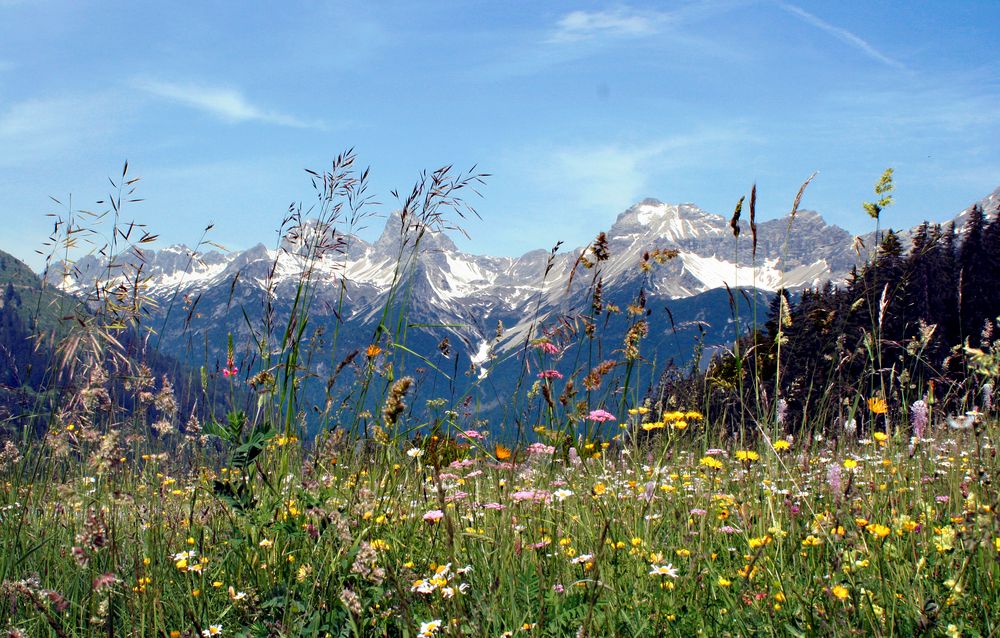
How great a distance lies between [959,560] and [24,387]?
5669 mm

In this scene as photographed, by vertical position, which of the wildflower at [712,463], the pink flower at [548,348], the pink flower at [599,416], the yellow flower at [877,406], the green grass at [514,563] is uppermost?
the pink flower at [548,348]

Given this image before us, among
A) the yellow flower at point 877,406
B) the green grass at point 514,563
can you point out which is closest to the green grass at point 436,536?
the green grass at point 514,563

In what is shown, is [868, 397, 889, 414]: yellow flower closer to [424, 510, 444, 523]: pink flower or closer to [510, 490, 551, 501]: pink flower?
[510, 490, 551, 501]: pink flower

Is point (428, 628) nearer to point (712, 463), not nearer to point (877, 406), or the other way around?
point (712, 463)

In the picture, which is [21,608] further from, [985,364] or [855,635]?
[985,364]

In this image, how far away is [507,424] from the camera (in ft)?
17.5

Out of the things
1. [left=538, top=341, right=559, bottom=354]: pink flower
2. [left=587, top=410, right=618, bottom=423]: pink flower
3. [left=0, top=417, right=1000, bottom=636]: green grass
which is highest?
[left=538, top=341, right=559, bottom=354]: pink flower

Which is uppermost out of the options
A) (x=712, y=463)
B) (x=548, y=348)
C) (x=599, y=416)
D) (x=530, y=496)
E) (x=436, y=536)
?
(x=548, y=348)

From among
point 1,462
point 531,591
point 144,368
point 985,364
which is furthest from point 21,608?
point 985,364

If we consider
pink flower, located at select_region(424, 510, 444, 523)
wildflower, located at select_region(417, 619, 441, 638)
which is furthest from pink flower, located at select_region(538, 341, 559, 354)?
wildflower, located at select_region(417, 619, 441, 638)

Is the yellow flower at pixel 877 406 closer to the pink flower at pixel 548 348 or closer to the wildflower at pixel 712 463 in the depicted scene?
the wildflower at pixel 712 463

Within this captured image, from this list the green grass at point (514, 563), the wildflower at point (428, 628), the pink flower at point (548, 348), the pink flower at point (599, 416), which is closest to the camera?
the wildflower at point (428, 628)

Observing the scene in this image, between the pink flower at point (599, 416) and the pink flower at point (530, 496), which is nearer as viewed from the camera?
the pink flower at point (530, 496)

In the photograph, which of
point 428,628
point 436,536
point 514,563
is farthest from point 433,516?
point 428,628
